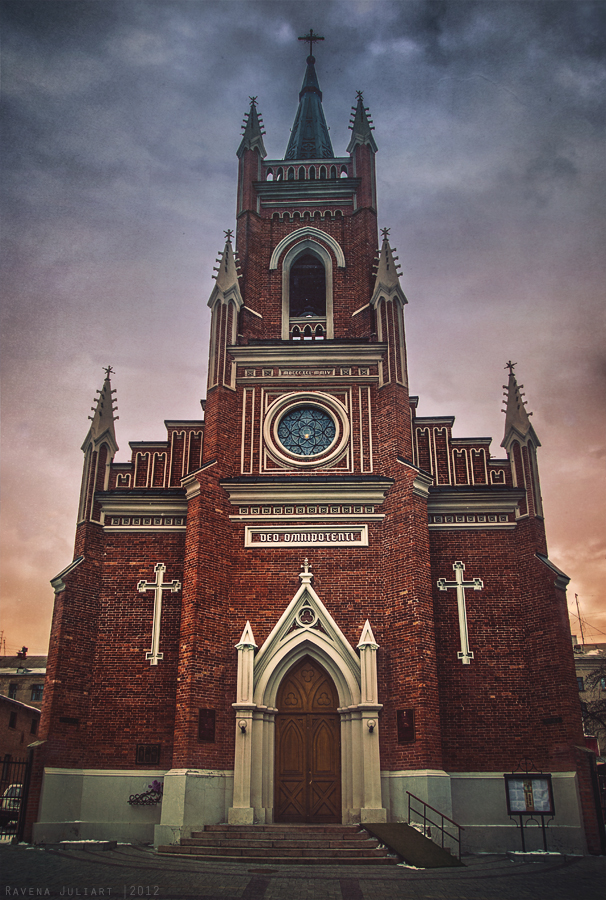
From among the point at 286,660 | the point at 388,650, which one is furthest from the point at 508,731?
the point at 286,660

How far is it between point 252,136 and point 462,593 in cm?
1820

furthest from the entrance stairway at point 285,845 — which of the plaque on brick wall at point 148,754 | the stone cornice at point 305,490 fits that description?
the stone cornice at point 305,490

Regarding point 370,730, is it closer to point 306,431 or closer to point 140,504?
point 306,431

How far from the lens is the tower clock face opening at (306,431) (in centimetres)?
2145

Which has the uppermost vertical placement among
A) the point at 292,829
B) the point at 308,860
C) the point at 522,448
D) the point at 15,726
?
the point at 522,448

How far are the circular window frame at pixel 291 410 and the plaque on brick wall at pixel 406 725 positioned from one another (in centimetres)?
Answer: 690

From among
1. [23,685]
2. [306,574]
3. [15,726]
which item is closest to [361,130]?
[306,574]

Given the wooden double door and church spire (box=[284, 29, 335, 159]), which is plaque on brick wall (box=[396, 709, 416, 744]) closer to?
the wooden double door

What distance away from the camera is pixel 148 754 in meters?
18.5

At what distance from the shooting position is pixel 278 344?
22.6 metres

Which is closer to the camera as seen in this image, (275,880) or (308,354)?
(275,880)

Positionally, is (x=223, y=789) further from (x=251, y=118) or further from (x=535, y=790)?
(x=251, y=118)

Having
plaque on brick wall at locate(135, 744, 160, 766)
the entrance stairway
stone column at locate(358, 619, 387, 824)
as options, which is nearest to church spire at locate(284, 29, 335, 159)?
stone column at locate(358, 619, 387, 824)

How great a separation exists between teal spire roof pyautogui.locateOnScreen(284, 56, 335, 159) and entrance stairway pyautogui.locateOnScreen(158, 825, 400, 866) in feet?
72.2
